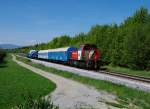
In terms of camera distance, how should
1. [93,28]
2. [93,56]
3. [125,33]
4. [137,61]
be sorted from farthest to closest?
[93,28]
[125,33]
[137,61]
[93,56]

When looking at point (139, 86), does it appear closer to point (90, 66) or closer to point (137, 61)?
point (90, 66)

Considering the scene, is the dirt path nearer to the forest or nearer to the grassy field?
the grassy field

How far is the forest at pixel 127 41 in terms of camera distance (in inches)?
1502

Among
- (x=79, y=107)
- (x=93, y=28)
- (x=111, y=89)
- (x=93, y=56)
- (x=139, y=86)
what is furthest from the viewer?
(x=93, y=28)

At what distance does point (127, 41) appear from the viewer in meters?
39.6

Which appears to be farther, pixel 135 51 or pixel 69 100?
pixel 135 51

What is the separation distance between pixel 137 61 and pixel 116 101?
2370 centimetres

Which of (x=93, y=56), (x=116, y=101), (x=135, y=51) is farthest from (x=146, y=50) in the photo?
(x=116, y=101)

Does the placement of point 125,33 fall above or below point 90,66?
above

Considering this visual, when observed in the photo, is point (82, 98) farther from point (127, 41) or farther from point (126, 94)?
point (127, 41)

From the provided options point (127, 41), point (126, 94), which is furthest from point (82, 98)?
point (127, 41)

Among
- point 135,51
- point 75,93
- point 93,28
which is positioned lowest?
point 75,93

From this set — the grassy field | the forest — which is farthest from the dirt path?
the forest

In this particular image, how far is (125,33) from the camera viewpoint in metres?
42.8
